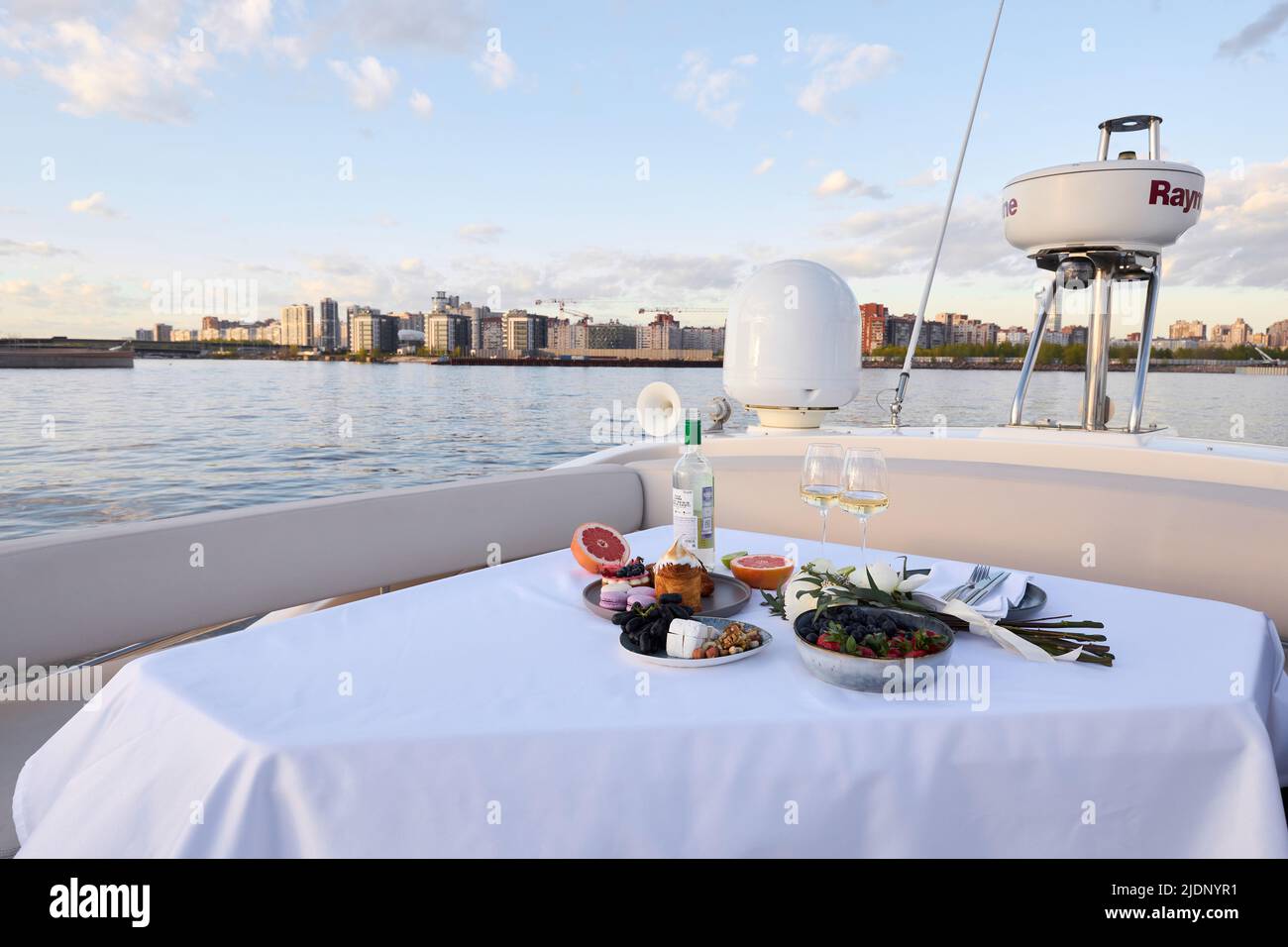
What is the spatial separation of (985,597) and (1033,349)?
2.34m

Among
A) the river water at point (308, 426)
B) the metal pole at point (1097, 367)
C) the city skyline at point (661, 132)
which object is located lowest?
the river water at point (308, 426)

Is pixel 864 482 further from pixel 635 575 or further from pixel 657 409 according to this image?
pixel 657 409

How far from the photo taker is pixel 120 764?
88 centimetres

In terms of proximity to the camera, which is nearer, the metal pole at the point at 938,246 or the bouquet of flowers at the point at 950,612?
the bouquet of flowers at the point at 950,612

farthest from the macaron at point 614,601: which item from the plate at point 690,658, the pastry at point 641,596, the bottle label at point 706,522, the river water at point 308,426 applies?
the river water at point 308,426

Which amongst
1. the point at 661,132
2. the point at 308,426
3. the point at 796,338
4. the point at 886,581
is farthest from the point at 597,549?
the point at 308,426

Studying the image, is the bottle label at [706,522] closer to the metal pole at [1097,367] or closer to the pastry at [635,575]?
the pastry at [635,575]

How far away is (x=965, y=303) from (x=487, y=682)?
5.83 m

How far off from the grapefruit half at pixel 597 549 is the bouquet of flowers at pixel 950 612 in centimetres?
36

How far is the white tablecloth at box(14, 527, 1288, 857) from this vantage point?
31.5 inches

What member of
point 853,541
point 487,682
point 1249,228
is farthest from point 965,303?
point 487,682

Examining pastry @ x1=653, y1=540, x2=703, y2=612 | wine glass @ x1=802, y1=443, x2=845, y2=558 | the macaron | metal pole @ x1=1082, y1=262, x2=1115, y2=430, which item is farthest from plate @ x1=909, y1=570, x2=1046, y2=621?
metal pole @ x1=1082, y1=262, x2=1115, y2=430

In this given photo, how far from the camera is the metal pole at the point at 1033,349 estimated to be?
3.01 m
